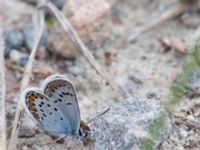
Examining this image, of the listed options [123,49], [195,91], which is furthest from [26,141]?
[123,49]

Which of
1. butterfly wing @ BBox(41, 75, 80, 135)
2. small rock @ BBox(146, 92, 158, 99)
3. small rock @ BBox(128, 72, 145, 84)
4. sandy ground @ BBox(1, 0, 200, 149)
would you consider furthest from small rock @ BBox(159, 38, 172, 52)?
butterfly wing @ BBox(41, 75, 80, 135)

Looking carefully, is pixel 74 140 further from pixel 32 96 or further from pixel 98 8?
pixel 98 8

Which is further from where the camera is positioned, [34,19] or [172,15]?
[172,15]

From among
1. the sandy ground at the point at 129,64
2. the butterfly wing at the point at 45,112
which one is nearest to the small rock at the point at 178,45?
the sandy ground at the point at 129,64

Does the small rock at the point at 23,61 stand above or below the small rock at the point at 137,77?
above

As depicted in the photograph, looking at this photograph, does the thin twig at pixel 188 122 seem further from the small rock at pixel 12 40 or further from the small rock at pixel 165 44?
the small rock at pixel 12 40

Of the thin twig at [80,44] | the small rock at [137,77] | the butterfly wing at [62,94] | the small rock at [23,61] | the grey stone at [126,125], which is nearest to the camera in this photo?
the grey stone at [126,125]
